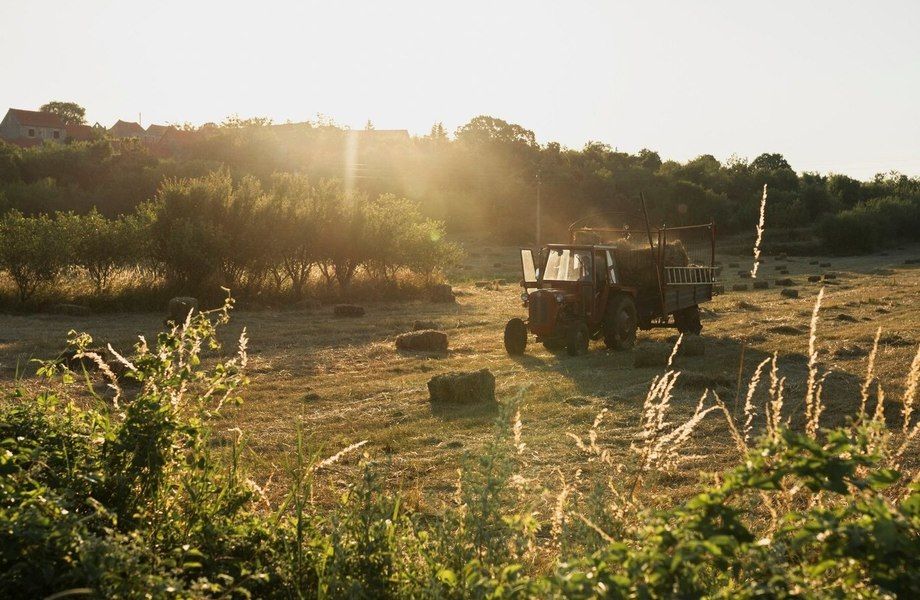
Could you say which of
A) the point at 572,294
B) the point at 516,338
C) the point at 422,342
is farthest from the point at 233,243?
the point at 572,294

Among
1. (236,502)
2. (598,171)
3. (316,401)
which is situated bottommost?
(316,401)

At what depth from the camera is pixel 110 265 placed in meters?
22.1

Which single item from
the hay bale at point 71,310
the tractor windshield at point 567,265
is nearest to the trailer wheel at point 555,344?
the tractor windshield at point 567,265

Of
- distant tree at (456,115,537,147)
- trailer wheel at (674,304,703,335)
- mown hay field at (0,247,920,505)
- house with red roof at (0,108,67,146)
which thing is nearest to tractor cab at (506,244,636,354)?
mown hay field at (0,247,920,505)

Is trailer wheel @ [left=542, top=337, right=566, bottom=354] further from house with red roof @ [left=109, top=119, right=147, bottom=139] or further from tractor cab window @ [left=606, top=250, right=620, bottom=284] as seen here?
house with red roof @ [left=109, top=119, right=147, bottom=139]

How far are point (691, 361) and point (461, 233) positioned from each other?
38637 millimetres

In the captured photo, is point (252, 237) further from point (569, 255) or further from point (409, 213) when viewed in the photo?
point (569, 255)

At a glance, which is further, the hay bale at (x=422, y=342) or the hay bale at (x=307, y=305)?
the hay bale at (x=307, y=305)

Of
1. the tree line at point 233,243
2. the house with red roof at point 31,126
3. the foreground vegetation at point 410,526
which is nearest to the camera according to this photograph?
the foreground vegetation at point 410,526

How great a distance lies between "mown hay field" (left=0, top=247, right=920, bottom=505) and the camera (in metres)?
7.99

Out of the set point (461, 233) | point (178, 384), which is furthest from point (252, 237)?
point (461, 233)

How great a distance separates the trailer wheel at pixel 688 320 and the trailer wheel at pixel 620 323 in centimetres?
195

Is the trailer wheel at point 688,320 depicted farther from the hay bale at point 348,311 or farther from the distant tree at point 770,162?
the distant tree at point 770,162

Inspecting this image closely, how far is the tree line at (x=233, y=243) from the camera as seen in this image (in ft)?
69.0
